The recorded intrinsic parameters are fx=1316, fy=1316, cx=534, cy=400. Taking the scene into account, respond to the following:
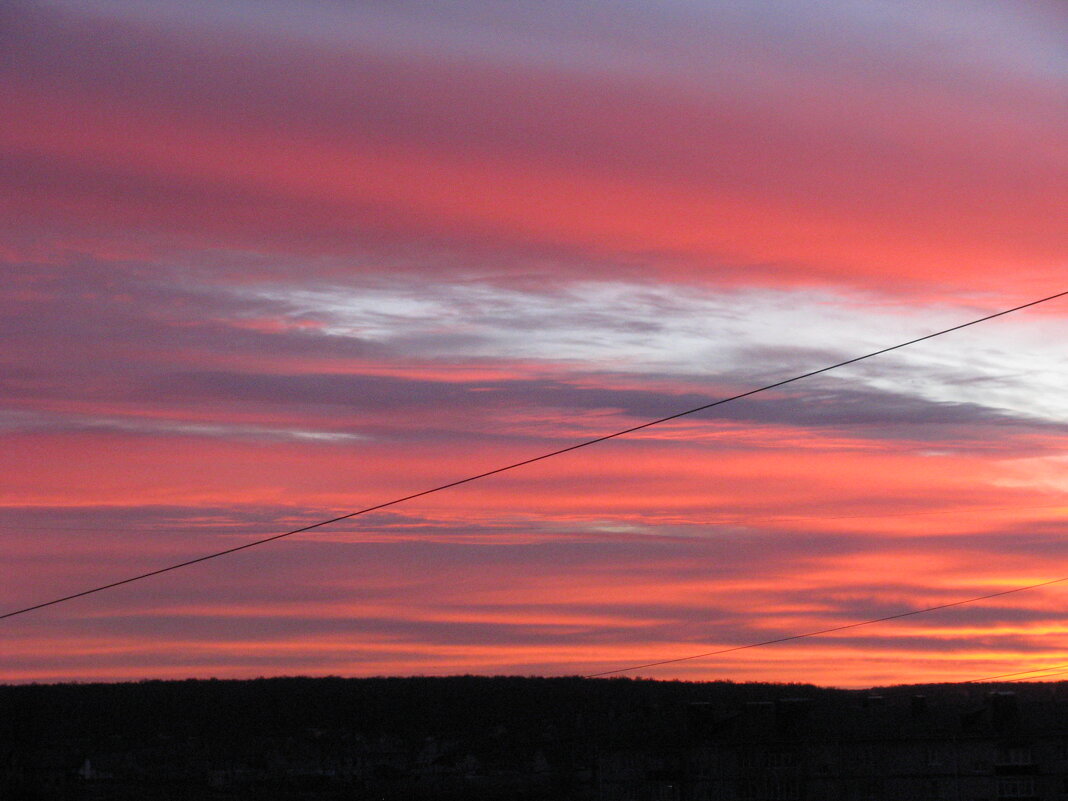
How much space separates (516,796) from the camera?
13600cm

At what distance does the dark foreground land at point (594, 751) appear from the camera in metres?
77.2

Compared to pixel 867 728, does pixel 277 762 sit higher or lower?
lower

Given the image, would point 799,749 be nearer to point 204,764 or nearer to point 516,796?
point 516,796

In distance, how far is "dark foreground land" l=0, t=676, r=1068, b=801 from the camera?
77250 mm

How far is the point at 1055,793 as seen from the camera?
73.0 meters

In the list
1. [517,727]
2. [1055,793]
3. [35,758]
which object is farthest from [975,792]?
[517,727]

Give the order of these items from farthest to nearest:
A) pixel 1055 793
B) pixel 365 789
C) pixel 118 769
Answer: pixel 118 769, pixel 365 789, pixel 1055 793

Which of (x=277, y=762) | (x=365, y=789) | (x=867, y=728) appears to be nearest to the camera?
(x=867, y=728)

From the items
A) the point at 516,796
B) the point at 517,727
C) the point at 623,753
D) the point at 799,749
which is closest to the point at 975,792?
the point at 799,749

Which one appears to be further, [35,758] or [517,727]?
[517,727]

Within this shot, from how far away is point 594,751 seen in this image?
283 ft

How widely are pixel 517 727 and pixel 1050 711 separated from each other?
127251mm

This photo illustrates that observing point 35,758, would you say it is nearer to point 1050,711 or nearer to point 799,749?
point 799,749

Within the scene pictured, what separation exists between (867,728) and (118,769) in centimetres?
10763
